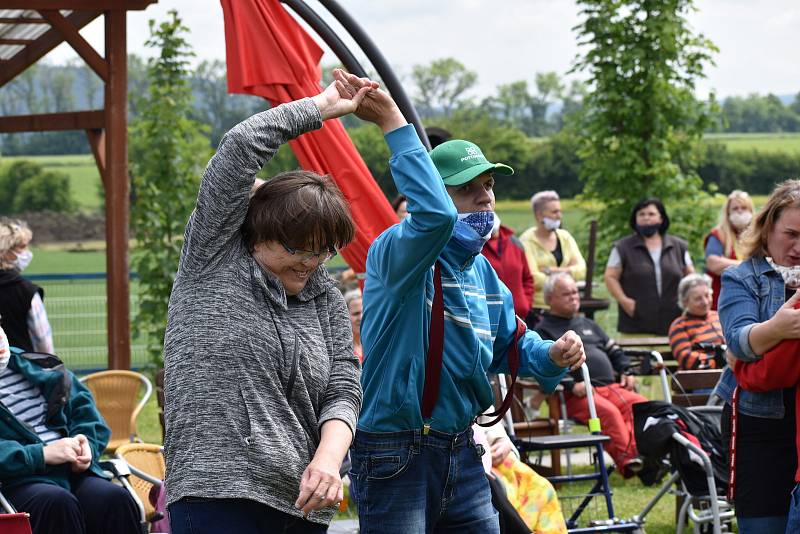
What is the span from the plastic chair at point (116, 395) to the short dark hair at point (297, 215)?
16.7 feet

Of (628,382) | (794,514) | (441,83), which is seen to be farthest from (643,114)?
(441,83)

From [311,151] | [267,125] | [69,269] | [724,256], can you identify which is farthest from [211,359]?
[69,269]

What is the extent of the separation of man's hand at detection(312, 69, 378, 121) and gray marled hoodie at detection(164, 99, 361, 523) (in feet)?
0.25

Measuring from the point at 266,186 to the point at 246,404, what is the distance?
1.75ft

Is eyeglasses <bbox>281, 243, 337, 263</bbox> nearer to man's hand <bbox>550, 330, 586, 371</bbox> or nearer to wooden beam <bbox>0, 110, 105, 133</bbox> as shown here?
man's hand <bbox>550, 330, 586, 371</bbox>

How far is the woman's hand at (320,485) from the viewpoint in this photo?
2.68 m

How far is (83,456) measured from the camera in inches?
198

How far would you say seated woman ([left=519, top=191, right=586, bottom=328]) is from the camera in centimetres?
970

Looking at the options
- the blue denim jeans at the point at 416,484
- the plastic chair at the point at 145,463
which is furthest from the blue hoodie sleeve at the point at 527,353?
the plastic chair at the point at 145,463

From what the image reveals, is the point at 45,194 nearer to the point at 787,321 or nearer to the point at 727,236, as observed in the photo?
the point at 727,236

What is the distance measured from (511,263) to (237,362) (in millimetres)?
6113

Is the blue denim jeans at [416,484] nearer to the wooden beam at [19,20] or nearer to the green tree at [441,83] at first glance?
the wooden beam at [19,20]

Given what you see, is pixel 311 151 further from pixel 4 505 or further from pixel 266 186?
pixel 266 186

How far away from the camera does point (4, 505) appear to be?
4.68 meters
